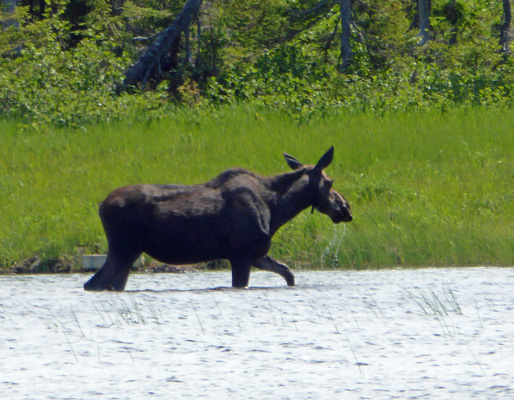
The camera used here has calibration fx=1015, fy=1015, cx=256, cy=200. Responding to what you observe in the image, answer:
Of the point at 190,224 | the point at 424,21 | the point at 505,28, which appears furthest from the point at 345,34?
the point at 190,224

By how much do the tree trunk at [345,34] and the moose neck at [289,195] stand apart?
14.8m

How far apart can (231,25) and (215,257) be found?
1783 cm

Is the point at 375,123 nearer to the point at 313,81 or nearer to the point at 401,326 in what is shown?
the point at 313,81

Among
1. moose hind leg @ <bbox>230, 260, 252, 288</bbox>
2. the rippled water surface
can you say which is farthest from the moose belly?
A: the rippled water surface

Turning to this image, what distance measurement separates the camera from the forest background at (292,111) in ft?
45.0

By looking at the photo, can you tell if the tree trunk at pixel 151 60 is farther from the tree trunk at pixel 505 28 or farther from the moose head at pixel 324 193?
the moose head at pixel 324 193

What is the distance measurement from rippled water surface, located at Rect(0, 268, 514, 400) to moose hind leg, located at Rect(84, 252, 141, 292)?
0.09 metres

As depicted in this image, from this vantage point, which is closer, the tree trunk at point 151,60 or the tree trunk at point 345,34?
the tree trunk at point 151,60

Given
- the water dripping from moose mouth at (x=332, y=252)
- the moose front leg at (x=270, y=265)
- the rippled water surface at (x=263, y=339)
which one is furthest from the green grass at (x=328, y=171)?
the moose front leg at (x=270, y=265)

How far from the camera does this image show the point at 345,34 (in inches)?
981

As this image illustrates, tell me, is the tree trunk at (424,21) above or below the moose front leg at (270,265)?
above

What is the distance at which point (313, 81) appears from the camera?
24031mm

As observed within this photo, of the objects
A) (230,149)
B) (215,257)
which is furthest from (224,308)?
(230,149)

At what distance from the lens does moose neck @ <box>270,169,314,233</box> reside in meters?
10.2
